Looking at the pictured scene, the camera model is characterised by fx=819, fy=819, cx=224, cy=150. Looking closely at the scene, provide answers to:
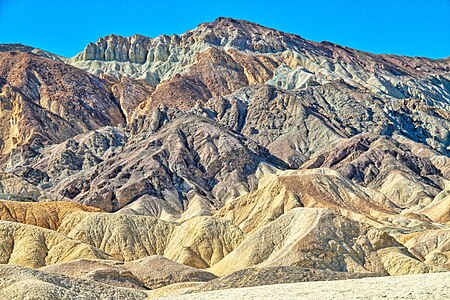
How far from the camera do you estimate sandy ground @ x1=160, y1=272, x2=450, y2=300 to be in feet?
115

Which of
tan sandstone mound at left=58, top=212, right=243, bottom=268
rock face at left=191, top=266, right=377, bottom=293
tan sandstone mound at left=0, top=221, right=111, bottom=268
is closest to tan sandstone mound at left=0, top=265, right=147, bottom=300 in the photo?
rock face at left=191, top=266, right=377, bottom=293

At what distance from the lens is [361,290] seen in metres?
37.1

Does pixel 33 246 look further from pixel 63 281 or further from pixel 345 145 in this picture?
pixel 345 145

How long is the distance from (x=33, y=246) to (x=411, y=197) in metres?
96.3

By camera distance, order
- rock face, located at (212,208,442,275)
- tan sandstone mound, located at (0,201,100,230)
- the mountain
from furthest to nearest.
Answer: tan sandstone mound, located at (0,201,100,230), rock face, located at (212,208,442,275), the mountain

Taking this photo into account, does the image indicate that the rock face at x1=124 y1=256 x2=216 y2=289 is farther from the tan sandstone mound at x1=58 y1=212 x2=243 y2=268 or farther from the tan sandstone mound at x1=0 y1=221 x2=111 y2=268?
the tan sandstone mound at x1=58 y1=212 x2=243 y2=268

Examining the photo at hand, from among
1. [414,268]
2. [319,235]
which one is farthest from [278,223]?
[414,268]

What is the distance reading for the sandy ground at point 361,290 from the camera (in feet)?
115

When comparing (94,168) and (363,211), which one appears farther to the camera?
(94,168)

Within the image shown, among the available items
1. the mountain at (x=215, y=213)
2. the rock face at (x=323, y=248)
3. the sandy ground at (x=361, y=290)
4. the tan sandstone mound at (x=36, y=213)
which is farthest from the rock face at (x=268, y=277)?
the tan sandstone mound at (x=36, y=213)

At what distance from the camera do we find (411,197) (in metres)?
170

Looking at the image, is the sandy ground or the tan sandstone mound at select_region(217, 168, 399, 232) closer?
the sandy ground

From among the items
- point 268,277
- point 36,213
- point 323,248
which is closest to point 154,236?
point 36,213

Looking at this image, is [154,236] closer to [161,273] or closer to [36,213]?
[36,213]
